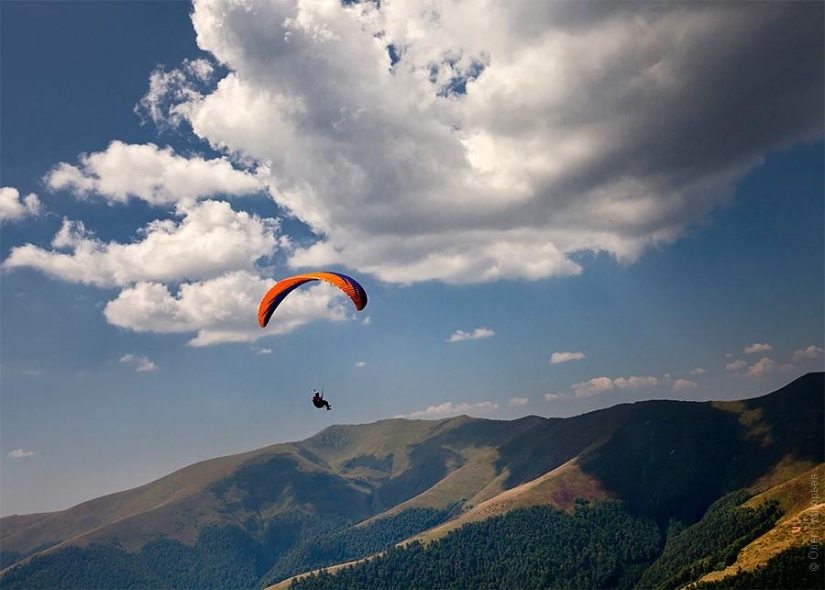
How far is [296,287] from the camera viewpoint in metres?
85.4

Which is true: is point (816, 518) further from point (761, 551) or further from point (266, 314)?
point (266, 314)

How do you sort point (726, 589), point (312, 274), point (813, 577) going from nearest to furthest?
point (312, 274), point (813, 577), point (726, 589)

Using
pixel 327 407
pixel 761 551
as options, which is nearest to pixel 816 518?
pixel 761 551

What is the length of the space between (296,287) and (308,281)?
9.77 feet

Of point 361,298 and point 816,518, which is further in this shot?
point 816,518

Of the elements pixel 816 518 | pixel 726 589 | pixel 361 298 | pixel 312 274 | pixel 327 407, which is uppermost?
pixel 312 274

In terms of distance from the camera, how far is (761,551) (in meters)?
195

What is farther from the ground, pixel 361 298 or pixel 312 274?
pixel 312 274

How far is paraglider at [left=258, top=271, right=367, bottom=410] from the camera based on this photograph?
77.8 m

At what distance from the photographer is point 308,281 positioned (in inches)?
3287

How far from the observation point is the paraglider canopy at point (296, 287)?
78.1m

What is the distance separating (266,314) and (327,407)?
16.5 m

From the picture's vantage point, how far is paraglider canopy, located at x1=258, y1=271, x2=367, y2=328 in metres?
78.1

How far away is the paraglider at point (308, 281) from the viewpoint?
255ft
